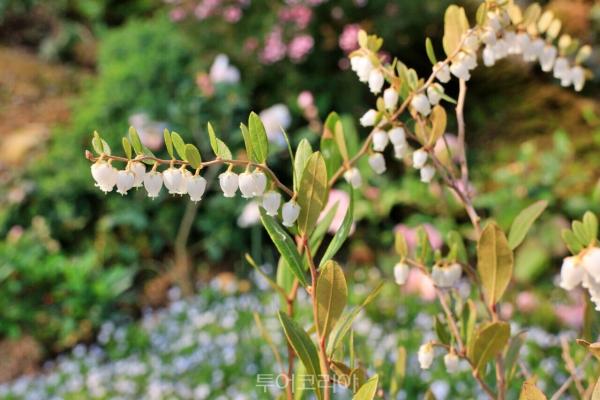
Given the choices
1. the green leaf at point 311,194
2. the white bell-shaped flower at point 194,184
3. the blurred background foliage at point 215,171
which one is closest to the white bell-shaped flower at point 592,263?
the green leaf at point 311,194

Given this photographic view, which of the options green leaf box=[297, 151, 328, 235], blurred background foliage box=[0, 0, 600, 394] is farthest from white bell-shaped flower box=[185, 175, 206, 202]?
blurred background foliage box=[0, 0, 600, 394]

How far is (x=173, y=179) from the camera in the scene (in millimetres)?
849

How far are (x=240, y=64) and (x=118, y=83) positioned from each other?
2.00 feet

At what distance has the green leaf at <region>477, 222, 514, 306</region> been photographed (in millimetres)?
979

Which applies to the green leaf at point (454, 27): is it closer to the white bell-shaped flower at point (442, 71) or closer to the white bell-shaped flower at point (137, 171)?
the white bell-shaped flower at point (442, 71)

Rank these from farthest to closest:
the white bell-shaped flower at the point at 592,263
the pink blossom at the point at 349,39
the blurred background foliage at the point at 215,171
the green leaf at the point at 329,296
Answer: the pink blossom at the point at 349,39
the blurred background foliage at the point at 215,171
the green leaf at the point at 329,296
the white bell-shaped flower at the point at 592,263

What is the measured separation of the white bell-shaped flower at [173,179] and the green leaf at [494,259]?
38 centimetres

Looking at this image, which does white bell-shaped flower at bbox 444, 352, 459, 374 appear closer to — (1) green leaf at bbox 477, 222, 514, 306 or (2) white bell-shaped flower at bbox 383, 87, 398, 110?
(1) green leaf at bbox 477, 222, 514, 306

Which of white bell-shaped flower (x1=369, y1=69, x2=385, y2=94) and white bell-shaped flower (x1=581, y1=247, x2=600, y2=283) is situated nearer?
white bell-shaped flower (x1=581, y1=247, x2=600, y2=283)

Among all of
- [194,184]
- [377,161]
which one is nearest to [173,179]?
[194,184]

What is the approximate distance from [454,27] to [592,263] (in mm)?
391

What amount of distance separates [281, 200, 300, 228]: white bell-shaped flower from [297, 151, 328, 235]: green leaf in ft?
0.05

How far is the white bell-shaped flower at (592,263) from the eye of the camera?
769 millimetres

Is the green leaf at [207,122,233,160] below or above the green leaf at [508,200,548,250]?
above
